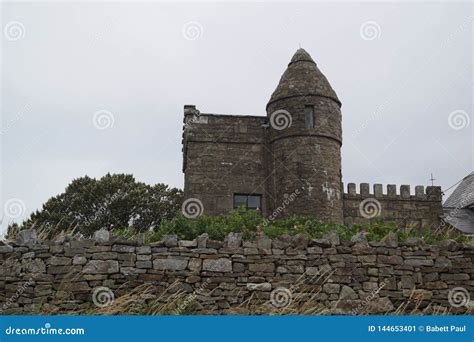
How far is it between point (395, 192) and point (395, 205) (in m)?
0.53

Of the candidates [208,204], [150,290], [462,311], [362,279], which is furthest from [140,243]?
[208,204]

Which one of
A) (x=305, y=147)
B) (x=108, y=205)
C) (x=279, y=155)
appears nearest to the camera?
(x=305, y=147)

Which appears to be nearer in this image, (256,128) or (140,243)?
(140,243)

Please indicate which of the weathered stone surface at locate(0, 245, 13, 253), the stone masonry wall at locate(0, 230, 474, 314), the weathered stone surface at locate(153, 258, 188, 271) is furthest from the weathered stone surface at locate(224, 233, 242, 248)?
the weathered stone surface at locate(0, 245, 13, 253)

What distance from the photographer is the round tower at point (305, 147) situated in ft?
57.0

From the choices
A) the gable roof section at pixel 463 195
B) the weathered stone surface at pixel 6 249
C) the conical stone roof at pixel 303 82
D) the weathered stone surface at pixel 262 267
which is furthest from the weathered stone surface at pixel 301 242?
the gable roof section at pixel 463 195

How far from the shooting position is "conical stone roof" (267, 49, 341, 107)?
60.8 ft

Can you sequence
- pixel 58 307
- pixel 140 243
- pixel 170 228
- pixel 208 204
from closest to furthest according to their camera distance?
pixel 58 307
pixel 140 243
pixel 170 228
pixel 208 204

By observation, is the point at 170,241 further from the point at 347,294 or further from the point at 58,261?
the point at 347,294

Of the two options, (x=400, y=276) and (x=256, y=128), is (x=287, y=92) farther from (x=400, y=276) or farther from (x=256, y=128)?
(x=400, y=276)

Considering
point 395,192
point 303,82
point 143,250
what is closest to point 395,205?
point 395,192

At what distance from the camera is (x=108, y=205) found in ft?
96.9

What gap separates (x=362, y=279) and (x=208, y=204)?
8.81 meters

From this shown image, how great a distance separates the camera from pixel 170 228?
11211 mm
